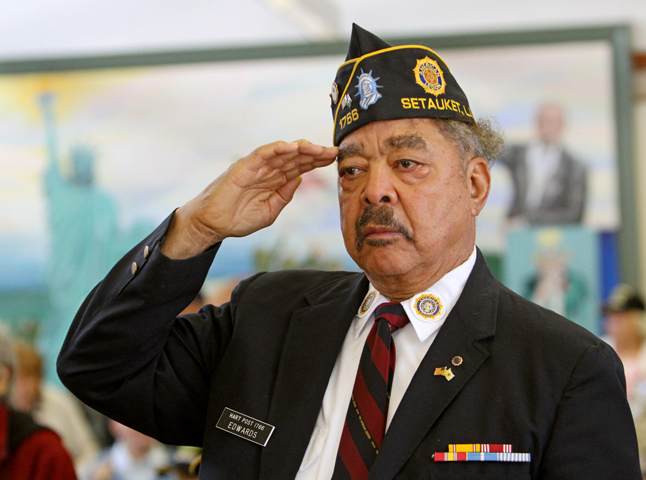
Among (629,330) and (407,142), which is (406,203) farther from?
(629,330)

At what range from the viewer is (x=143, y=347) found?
58.2 inches

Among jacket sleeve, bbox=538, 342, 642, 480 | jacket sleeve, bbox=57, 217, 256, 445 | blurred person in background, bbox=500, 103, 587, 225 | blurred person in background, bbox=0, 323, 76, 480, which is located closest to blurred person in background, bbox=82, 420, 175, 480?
blurred person in background, bbox=0, 323, 76, 480

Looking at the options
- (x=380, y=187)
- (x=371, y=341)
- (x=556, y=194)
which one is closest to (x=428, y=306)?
(x=371, y=341)

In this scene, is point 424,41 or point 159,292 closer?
point 159,292

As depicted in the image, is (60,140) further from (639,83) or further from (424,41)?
(639,83)

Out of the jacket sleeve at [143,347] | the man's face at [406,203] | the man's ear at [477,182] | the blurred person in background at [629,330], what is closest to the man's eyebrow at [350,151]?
the man's face at [406,203]

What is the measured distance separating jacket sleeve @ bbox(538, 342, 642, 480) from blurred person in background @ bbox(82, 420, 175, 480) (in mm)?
3325

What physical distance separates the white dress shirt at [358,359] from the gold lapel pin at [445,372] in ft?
0.24

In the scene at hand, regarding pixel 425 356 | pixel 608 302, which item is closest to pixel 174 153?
pixel 608 302

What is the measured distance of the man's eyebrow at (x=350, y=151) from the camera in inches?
60.9

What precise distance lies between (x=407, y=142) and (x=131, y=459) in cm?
348

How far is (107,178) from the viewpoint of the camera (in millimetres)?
→ 4844

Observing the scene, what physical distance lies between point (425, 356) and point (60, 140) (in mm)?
4207

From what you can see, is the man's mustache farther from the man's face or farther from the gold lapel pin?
the gold lapel pin
